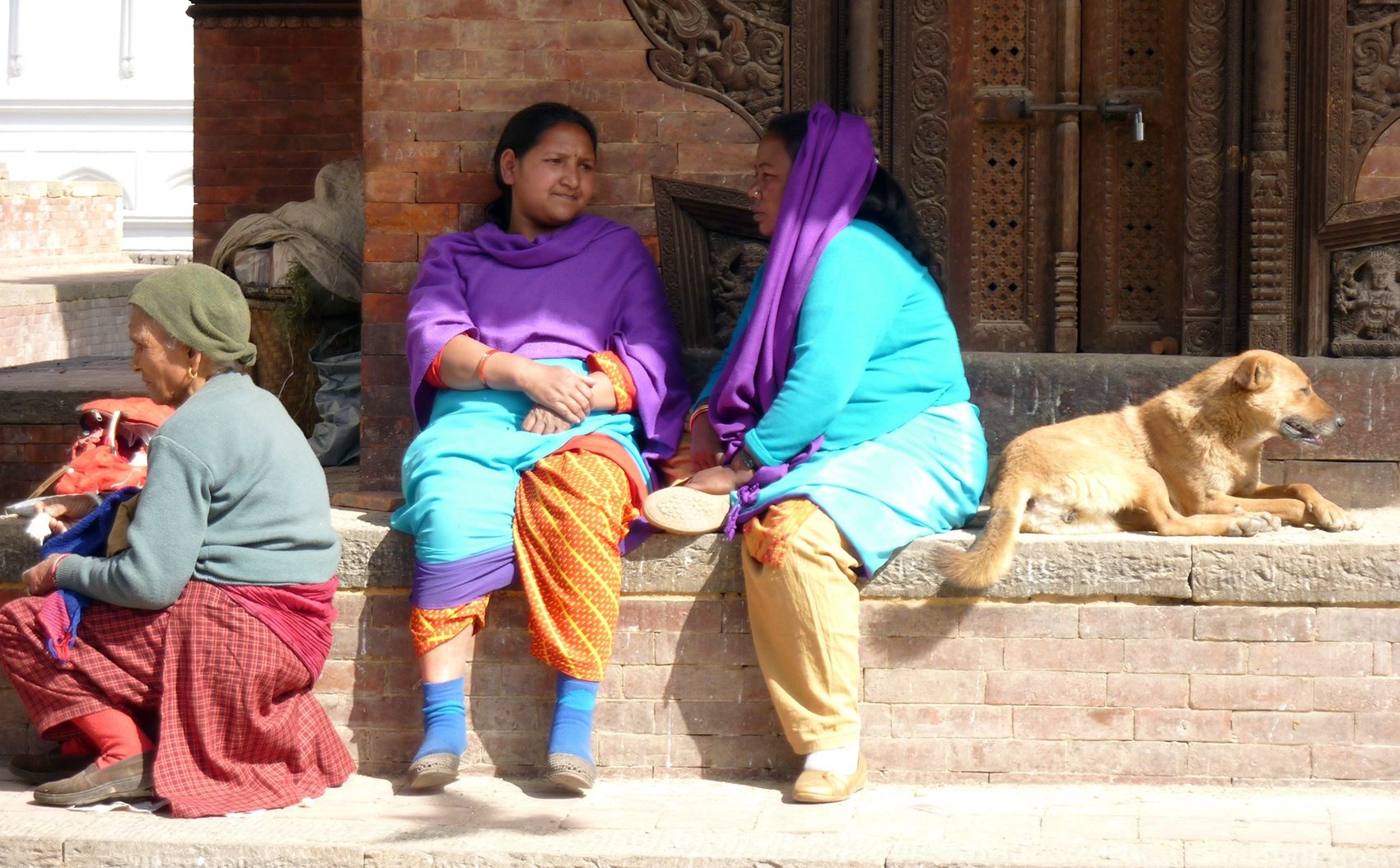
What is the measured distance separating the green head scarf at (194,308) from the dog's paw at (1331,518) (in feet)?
9.22

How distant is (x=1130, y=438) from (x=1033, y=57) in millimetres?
1459

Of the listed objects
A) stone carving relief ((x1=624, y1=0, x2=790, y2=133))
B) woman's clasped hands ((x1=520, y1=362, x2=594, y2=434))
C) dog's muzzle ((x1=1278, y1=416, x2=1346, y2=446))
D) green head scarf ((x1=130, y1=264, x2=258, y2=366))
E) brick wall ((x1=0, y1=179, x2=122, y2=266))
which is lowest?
dog's muzzle ((x1=1278, y1=416, x2=1346, y2=446))

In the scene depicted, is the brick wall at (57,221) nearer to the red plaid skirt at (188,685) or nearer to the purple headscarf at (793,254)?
the red plaid skirt at (188,685)

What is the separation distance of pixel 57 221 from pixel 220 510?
15764 millimetres

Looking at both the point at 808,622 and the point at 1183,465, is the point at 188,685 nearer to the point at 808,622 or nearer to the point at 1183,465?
the point at 808,622

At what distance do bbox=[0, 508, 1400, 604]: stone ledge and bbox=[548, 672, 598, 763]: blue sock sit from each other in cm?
30

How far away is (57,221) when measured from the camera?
731 inches

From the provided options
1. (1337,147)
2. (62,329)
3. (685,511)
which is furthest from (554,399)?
(62,329)

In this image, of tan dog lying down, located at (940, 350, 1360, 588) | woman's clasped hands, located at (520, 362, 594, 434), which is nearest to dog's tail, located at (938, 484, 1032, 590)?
tan dog lying down, located at (940, 350, 1360, 588)

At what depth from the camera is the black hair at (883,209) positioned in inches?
186

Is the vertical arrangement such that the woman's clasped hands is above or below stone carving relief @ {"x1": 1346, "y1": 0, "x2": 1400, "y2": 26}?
below

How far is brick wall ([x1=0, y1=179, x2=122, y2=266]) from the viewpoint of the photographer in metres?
17.8

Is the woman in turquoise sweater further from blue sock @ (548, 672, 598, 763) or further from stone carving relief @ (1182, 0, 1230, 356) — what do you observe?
stone carving relief @ (1182, 0, 1230, 356)

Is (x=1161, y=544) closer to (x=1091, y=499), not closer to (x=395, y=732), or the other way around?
(x=1091, y=499)
